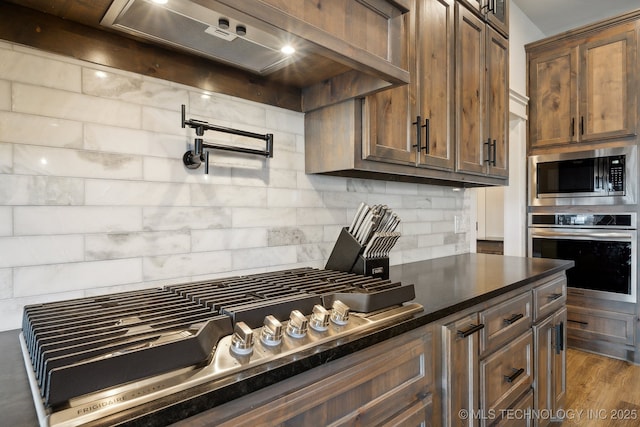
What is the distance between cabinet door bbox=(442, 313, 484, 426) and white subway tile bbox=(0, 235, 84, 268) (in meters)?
1.21

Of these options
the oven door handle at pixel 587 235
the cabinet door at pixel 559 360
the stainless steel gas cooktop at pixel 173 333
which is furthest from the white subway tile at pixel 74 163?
the oven door handle at pixel 587 235

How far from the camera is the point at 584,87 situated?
317cm

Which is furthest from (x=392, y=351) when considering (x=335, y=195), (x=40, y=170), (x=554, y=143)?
(x=554, y=143)

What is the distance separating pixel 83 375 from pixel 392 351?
746mm

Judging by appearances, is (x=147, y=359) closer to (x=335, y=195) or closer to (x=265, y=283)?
(x=265, y=283)

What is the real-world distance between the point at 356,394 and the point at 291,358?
27cm

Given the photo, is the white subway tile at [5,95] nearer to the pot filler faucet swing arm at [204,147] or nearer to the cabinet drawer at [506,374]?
the pot filler faucet swing arm at [204,147]

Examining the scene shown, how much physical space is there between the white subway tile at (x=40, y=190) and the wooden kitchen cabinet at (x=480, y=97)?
177cm

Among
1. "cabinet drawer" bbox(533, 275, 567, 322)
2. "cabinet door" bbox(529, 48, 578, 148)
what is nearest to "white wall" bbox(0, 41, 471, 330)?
"cabinet drawer" bbox(533, 275, 567, 322)

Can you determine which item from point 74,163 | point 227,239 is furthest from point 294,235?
point 74,163

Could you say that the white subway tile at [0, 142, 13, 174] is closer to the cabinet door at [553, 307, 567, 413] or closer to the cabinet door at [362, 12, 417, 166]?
the cabinet door at [362, 12, 417, 166]

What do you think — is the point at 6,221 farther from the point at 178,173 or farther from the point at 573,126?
the point at 573,126

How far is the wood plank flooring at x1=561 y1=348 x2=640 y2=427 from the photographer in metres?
2.23

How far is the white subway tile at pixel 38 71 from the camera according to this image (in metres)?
1.04
